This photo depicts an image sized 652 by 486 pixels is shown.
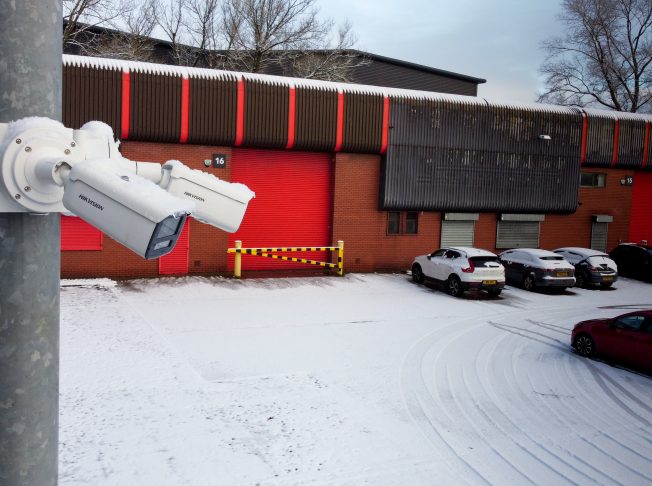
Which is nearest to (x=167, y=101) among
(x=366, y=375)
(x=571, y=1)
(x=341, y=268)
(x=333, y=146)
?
(x=333, y=146)

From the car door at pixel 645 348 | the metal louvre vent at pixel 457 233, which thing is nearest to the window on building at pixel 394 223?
the metal louvre vent at pixel 457 233

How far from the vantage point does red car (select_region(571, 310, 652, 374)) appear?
1213 cm

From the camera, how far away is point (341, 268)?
22.7 metres

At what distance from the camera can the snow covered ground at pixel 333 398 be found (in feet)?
25.3

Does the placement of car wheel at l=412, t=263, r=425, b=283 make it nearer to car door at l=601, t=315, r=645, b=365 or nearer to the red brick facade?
the red brick facade

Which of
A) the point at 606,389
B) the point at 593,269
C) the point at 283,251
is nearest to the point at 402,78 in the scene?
the point at 593,269

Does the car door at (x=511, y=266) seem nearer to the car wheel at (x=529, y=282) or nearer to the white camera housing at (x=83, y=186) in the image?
the car wheel at (x=529, y=282)

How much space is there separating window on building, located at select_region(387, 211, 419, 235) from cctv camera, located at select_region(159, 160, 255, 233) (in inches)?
867

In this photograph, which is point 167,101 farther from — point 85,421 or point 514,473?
point 514,473

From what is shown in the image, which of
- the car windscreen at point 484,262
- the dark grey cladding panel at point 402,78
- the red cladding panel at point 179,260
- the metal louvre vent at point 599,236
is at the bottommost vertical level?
the red cladding panel at point 179,260

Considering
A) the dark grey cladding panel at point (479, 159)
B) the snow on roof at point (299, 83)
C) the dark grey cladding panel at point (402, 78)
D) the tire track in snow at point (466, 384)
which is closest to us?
the tire track in snow at point (466, 384)

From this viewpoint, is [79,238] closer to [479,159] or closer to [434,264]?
[434,264]

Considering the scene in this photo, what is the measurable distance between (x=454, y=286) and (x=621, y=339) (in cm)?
779

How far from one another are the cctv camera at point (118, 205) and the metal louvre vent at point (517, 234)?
25.9m
